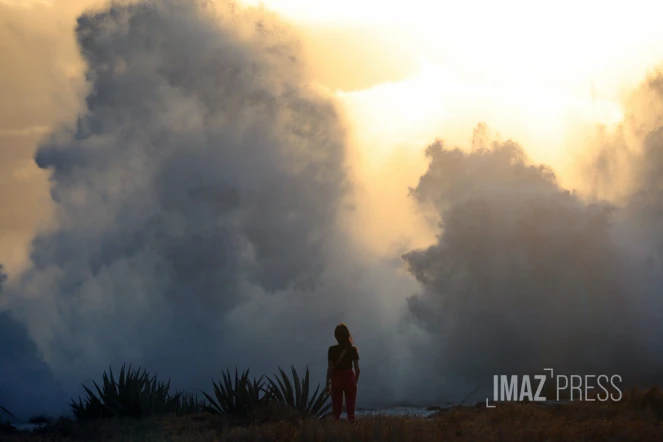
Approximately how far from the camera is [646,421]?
16000 millimetres

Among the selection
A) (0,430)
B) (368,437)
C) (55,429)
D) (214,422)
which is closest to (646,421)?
(368,437)

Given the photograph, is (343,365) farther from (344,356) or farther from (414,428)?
(414,428)

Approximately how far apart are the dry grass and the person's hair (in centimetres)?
138

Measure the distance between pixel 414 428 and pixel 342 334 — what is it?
209cm

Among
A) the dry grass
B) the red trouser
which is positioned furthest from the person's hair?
the dry grass

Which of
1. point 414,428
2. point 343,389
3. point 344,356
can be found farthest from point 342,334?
point 414,428

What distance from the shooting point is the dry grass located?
38.7 feet

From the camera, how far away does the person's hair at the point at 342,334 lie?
13.8 m

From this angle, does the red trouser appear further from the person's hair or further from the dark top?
the person's hair

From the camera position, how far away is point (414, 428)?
12.7m

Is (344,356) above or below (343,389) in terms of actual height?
above

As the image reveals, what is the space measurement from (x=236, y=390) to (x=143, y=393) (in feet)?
8.84

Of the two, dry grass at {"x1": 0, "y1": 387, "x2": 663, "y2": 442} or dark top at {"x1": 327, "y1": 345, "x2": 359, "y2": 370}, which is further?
dark top at {"x1": 327, "y1": 345, "x2": 359, "y2": 370}

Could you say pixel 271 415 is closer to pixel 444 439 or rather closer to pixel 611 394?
pixel 444 439
